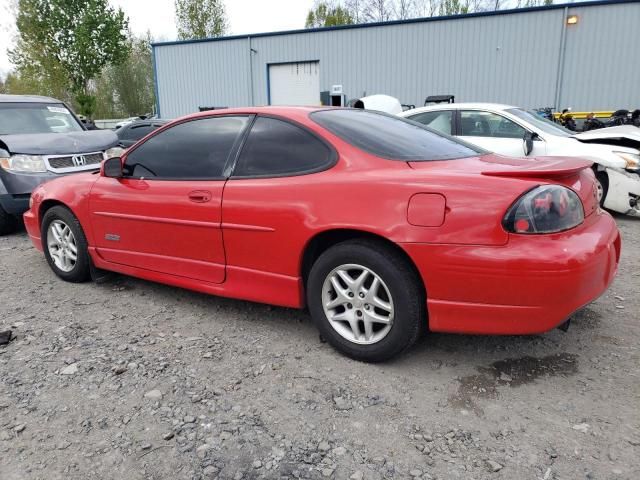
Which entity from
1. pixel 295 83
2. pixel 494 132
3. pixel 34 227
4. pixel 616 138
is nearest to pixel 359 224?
pixel 34 227

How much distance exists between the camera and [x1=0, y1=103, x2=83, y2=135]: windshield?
691cm

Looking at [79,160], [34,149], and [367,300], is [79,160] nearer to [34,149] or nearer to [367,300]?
[34,149]

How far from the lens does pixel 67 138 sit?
652 centimetres

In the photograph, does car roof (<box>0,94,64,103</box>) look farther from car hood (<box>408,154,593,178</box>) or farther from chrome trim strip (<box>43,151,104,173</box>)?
car hood (<box>408,154,593,178</box>)

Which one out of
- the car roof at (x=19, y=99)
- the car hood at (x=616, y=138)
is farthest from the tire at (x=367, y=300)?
the car roof at (x=19, y=99)

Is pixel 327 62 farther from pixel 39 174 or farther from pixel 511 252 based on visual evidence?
pixel 511 252

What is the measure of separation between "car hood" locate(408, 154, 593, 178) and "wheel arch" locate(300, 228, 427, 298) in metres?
0.44

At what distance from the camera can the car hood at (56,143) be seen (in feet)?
20.0

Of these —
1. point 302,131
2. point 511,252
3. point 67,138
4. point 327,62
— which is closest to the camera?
point 511,252

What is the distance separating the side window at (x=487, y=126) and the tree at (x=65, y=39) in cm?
3055

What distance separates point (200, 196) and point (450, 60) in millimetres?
15825

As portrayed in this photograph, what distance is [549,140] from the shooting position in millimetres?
6605

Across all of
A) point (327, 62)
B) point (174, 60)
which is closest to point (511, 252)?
point (327, 62)

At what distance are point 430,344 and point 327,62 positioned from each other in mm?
17372
